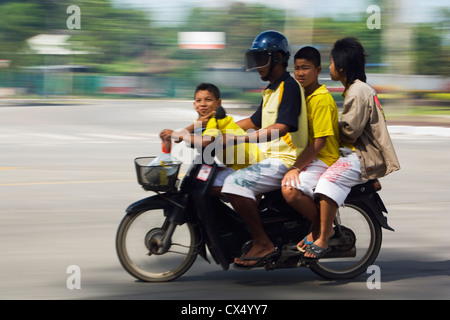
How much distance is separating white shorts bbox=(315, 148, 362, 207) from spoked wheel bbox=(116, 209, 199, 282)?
1.00 meters

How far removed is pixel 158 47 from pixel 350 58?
51190 millimetres

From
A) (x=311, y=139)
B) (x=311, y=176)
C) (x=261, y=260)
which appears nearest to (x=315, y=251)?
(x=261, y=260)

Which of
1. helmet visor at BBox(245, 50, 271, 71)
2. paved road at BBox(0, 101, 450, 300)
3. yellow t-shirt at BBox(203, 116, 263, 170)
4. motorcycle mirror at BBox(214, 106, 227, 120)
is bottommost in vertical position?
→ paved road at BBox(0, 101, 450, 300)

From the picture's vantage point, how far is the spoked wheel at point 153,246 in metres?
5.40

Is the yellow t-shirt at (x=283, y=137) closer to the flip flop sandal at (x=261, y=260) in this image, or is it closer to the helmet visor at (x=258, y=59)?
the helmet visor at (x=258, y=59)

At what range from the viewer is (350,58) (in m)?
5.39

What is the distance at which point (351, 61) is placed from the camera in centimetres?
539

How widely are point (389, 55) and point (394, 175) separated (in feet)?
57.3

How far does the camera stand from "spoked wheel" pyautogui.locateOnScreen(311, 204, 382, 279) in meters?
5.66

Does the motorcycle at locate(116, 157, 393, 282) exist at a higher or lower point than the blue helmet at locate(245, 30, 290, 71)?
lower

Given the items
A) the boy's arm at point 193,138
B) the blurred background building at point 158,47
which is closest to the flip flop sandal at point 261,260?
the boy's arm at point 193,138

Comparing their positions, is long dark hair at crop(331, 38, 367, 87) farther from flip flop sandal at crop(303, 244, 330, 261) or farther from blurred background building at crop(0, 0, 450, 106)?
blurred background building at crop(0, 0, 450, 106)

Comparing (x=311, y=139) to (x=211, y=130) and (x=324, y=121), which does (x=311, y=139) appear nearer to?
(x=324, y=121)

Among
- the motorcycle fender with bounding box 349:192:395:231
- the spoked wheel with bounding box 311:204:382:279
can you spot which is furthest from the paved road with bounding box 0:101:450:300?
the motorcycle fender with bounding box 349:192:395:231
